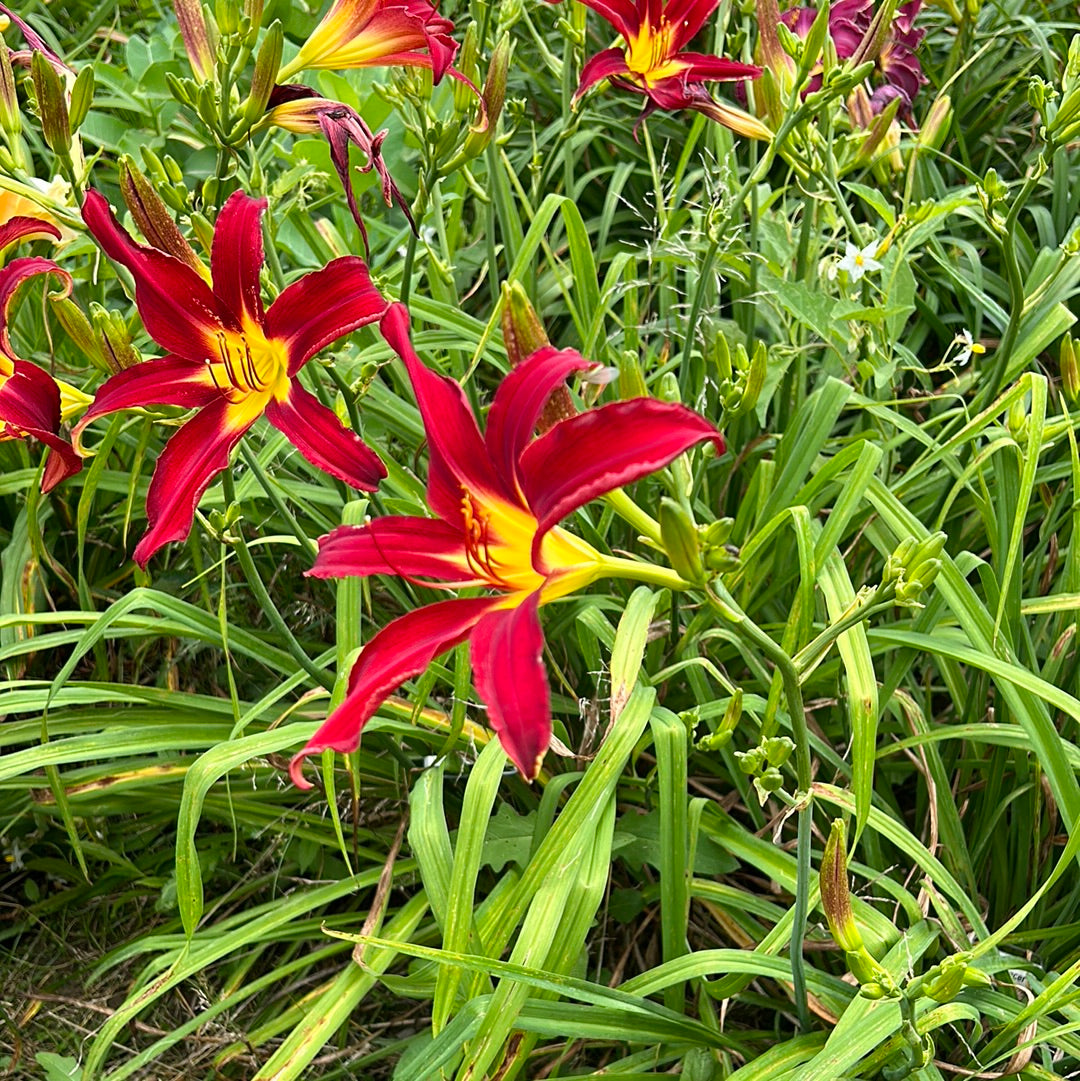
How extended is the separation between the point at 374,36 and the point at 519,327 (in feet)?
1.96

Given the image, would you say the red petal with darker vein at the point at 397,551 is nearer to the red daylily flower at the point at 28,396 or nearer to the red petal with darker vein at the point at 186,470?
the red petal with darker vein at the point at 186,470

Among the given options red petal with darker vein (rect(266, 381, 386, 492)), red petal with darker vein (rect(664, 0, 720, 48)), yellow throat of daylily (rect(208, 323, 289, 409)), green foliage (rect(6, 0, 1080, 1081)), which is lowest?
green foliage (rect(6, 0, 1080, 1081))

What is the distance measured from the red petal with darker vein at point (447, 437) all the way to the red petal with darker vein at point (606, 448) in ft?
0.29

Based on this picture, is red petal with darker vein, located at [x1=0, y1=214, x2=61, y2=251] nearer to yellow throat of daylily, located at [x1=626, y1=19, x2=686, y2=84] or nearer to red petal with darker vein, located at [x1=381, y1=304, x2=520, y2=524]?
red petal with darker vein, located at [x1=381, y1=304, x2=520, y2=524]

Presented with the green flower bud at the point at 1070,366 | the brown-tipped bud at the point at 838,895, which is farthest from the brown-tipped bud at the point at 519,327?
the green flower bud at the point at 1070,366

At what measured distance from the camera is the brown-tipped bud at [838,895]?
102 cm

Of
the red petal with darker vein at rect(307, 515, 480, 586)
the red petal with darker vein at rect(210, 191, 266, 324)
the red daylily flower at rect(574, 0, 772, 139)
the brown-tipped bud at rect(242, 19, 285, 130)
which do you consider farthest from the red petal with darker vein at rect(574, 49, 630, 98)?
the red petal with darker vein at rect(307, 515, 480, 586)

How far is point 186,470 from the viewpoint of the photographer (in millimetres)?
1101

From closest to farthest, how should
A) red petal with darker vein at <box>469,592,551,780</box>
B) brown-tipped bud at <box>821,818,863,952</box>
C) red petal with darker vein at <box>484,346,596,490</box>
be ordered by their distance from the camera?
red petal with darker vein at <box>469,592,551,780</box> < red petal with darker vein at <box>484,346,596,490</box> < brown-tipped bud at <box>821,818,863,952</box>

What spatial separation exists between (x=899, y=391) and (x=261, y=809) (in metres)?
1.34

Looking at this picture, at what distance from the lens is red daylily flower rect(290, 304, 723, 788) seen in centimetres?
77

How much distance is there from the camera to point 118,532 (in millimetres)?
2143

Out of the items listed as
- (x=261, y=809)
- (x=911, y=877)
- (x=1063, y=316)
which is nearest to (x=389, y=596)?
(x=261, y=809)

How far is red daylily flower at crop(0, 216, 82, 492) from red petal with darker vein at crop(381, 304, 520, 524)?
0.43 m
